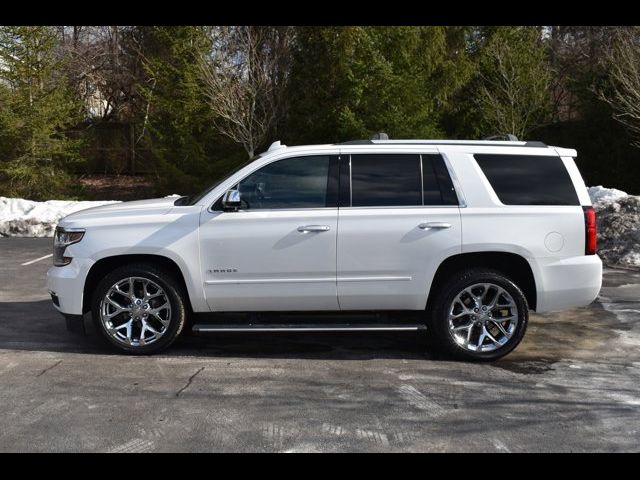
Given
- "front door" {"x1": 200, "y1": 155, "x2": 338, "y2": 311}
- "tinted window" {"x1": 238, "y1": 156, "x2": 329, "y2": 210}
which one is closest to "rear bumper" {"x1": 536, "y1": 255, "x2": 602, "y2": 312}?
"front door" {"x1": 200, "y1": 155, "x2": 338, "y2": 311}

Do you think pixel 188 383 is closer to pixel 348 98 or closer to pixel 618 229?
pixel 618 229

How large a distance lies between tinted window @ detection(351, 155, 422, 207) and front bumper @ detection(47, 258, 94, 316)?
2444 millimetres

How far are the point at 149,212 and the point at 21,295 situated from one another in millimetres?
3704

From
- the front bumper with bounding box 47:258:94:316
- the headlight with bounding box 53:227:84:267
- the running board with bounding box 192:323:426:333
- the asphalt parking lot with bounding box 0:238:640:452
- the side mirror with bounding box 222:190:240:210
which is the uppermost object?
the side mirror with bounding box 222:190:240:210

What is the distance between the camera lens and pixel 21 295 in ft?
29.1

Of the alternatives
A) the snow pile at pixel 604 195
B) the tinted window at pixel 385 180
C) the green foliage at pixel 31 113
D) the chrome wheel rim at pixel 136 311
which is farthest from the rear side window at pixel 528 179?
the green foliage at pixel 31 113

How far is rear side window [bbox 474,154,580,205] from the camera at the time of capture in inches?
238

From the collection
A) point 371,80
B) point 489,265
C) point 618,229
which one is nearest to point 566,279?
point 489,265

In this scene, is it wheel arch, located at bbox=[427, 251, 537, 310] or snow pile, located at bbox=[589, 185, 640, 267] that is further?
snow pile, located at bbox=[589, 185, 640, 267]

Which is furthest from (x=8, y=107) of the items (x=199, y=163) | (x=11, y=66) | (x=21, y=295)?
(x=21, y=295)

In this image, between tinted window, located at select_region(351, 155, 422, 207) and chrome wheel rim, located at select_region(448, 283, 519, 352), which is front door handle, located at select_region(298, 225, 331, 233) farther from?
chrome wheel rim, located at select_region(448, 283, 519, 352)

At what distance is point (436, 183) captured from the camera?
6082mm

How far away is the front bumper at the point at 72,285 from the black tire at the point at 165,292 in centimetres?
13
